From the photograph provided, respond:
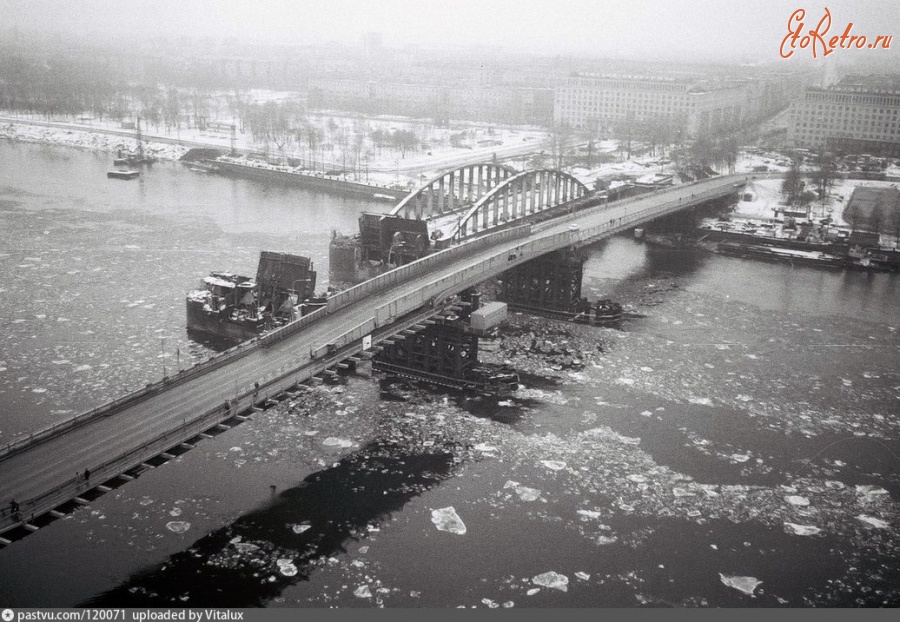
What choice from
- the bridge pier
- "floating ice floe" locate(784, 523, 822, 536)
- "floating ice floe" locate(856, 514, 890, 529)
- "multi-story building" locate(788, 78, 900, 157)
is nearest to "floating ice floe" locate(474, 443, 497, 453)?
"floating ice floe" locate(784, 523, 822, 536)

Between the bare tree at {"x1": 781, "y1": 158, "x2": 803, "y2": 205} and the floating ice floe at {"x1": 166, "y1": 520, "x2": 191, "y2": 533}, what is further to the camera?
the bare tree at {"x1": 781, "y1": 158, "x2": 803, "y2": 205}

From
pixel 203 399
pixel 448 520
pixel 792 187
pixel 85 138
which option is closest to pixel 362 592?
pixel 448 520

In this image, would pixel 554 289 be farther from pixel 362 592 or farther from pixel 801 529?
pixel 362 592

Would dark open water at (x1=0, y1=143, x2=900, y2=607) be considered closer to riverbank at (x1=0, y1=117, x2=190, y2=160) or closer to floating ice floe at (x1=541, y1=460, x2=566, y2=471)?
floating ice floe at (x1=541, y1=460, x2=566, y2=471)

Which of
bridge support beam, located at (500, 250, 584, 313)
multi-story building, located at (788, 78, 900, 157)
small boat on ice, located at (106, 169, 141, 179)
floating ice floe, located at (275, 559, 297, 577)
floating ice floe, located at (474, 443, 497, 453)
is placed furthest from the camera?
multi-story building, located at (788, 78, 900, 157)

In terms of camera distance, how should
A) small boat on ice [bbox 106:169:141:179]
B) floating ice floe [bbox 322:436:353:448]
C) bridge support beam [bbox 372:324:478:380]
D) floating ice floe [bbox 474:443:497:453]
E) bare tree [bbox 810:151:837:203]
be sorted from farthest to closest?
small boat on ice [bbox 106:169:141:179] → bare tree [bbox 810:151:837:203] → bridge support beam [bbox 372:324:478:380] → floating ice floe [bbox 474:443:497:453] → floating ice floe [bbox 322:436:353:448]
